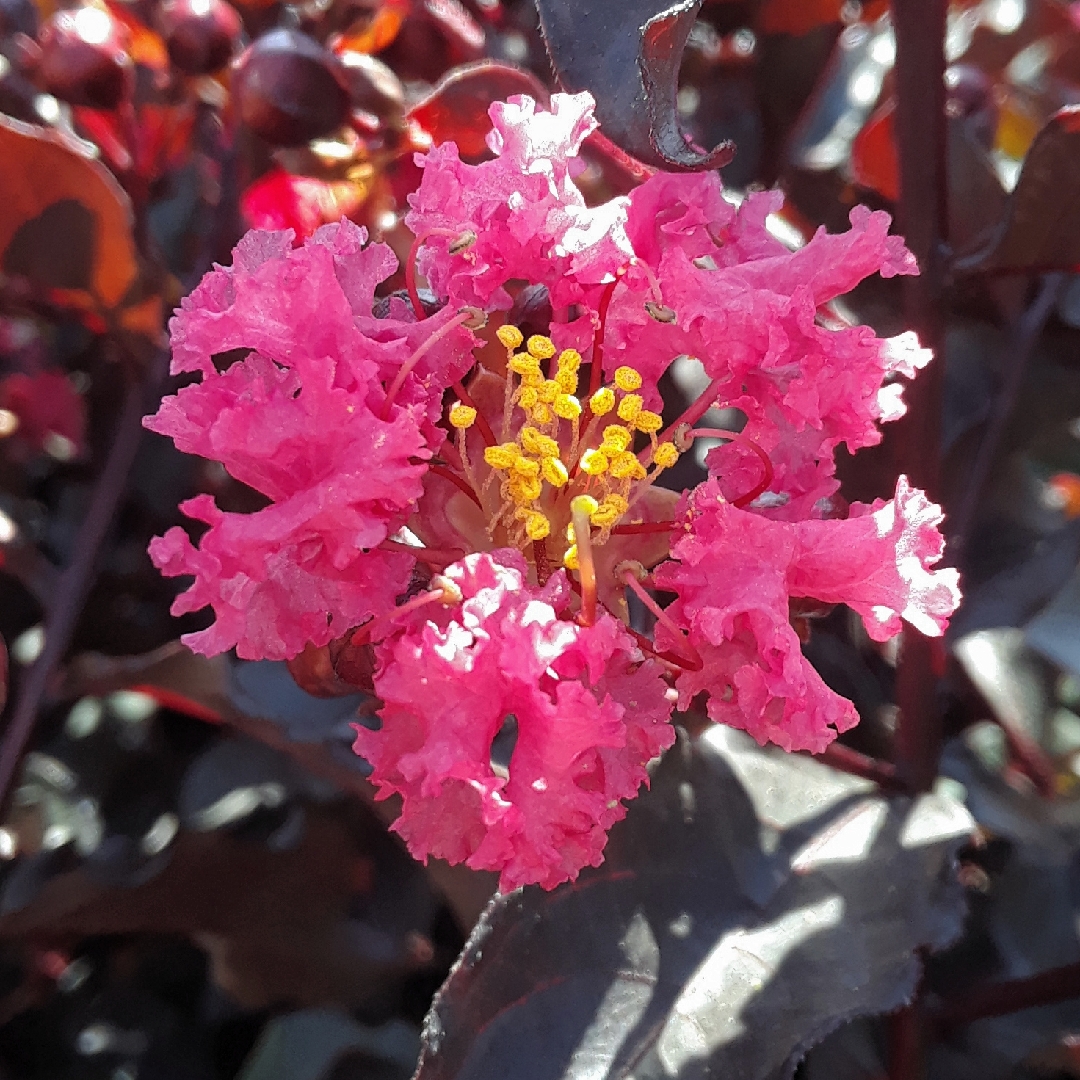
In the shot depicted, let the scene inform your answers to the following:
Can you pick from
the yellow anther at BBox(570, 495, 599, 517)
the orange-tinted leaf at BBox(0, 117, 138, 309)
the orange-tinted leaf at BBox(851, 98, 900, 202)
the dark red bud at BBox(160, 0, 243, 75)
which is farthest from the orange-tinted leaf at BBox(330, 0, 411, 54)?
the yellow anther at BBox(570, 495, 599, 517)

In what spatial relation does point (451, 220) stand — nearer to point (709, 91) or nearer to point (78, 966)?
point (709, 91)

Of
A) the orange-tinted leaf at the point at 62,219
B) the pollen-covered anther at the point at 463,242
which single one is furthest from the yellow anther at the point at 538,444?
the orange-tinted leaf at the point at 62,219

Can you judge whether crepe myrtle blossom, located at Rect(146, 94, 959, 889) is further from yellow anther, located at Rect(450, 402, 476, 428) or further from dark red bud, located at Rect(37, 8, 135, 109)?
dark red bud, located at Rect(37, 8, 135, 109)

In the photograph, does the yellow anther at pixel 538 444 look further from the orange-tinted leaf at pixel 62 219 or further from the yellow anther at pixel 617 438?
the orange-tinted leaf at pixel 62 219

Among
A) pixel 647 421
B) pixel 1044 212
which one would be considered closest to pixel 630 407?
pixel 647 421

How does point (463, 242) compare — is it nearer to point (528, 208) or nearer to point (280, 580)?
point (528, 208)
